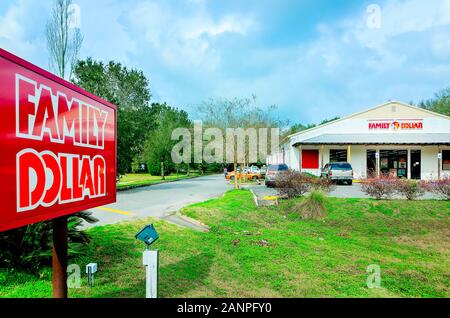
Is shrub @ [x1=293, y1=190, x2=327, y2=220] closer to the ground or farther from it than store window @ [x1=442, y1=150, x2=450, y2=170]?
closer to the ground

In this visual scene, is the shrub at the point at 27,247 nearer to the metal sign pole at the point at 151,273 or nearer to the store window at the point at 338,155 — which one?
the metal sign pole at the point at 151,273

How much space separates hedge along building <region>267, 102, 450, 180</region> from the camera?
29147 millimetres

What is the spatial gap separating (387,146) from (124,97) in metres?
24.4

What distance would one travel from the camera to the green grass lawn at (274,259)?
434cm

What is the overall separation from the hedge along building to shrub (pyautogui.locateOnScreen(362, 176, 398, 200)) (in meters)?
16.2

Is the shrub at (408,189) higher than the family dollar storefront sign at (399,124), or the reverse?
the family dollar storefront sign at (399,124)

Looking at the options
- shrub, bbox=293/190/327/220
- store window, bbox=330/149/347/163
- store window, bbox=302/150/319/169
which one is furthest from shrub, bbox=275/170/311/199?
store window, bbox=330/149/347/163

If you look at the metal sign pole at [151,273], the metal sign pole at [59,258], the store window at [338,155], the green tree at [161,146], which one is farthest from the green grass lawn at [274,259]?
the green tree at [161,146]

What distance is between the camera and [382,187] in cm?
1264

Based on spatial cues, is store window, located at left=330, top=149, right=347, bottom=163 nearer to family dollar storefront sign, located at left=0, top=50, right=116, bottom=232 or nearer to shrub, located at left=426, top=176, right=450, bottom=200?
shrub, located at left=426, top=176, right=450, bottom=200

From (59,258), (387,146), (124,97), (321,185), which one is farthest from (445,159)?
(59,258)

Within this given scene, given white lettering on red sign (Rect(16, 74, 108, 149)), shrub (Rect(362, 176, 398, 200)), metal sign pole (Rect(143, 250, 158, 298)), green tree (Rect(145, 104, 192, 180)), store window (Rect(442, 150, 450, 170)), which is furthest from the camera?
green tree (Rect(145, 104, 192, 180))

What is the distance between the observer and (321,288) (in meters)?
4.41

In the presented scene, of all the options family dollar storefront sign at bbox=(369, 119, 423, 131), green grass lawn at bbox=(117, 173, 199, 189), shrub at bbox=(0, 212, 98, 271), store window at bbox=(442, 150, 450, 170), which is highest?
family dollar storefront sign at bbox=(369, 119, 423, 131)
